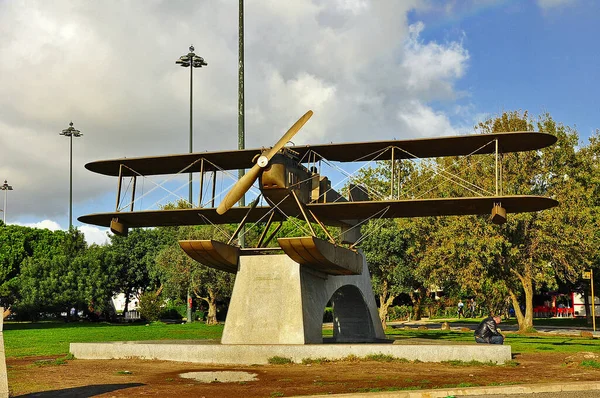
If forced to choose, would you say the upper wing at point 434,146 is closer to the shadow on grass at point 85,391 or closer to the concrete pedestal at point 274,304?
the concrete pedestal at point 274,304

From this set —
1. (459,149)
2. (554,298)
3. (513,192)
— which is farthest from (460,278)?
(554,298)

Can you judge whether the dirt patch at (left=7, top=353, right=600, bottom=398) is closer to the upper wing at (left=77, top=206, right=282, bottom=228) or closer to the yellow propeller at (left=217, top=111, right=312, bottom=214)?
the yellow propeller at (left=217, top=111, right=312, bottom=214)

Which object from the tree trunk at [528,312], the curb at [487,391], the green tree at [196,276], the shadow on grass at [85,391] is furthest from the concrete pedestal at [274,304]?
the green tree at [196,276]

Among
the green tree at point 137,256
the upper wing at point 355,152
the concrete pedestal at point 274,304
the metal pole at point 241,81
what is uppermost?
the metal pole at point 241,81

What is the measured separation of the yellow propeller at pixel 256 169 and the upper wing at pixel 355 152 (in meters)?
2.05

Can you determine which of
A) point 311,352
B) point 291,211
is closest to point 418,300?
point 291,211

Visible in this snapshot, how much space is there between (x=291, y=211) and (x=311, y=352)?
6.27 meters

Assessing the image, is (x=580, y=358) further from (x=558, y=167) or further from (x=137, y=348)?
(x=558, y=167)

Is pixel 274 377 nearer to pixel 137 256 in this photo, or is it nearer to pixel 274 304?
pixel 274 304

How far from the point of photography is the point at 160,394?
14.4 meters

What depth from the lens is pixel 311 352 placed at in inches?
855

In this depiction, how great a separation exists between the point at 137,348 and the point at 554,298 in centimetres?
7104

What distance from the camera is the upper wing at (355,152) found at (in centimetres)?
2442

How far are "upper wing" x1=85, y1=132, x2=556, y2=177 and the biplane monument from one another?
0.13ft
